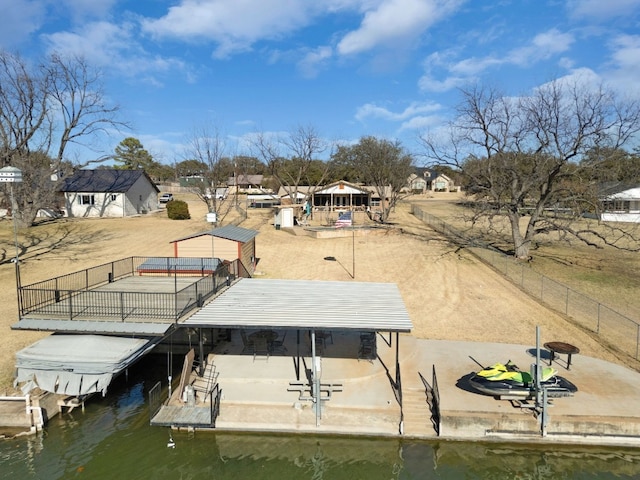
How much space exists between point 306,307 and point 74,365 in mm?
6745

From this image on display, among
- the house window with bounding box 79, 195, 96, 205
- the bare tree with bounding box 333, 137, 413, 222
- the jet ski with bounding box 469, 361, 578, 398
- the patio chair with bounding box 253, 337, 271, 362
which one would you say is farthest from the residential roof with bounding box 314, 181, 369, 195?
the jet ski with bounding box 469, 361, 578, 398

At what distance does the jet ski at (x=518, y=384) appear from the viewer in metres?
12.9

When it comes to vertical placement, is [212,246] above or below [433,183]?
A: below

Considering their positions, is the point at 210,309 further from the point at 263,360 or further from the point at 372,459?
the point at 372,459

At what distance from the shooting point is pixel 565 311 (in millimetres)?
21562

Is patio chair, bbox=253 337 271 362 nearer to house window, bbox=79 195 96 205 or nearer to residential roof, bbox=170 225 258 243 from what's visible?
residential roof, bbox=170 225 258 243

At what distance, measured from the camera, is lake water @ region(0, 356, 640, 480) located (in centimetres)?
1146

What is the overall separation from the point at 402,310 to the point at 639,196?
58.0 meters

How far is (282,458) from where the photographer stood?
39.2 feet

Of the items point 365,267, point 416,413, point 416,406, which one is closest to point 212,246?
point 365,267

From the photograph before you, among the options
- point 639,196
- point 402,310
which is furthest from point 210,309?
point 639,196

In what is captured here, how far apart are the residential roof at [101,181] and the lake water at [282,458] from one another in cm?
4336

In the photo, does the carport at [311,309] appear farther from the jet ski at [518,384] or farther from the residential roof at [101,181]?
the residential roof at [101,181]

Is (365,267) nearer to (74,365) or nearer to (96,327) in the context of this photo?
(96,327)
